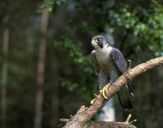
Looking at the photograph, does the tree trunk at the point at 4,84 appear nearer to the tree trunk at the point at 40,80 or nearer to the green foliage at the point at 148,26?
the tree trunk at the point at 40,80

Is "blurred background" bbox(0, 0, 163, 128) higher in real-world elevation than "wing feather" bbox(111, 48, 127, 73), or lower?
higher

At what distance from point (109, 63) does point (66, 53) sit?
218 inches

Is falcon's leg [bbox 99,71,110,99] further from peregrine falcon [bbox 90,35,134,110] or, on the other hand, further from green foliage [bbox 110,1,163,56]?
green foliage [bbox 110,1,163,56]

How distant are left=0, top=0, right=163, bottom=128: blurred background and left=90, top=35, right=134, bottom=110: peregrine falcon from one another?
197 centimetres

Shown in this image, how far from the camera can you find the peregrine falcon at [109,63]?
5.68 meters

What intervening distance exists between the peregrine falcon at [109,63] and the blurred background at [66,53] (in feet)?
6.46

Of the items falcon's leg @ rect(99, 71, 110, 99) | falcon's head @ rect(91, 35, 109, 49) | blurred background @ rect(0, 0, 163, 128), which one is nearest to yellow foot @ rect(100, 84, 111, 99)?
falcon's leg @ rect(99, 71, 110, 99)

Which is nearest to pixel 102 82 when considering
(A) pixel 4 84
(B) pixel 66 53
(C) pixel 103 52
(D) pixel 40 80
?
(C) pixel 103 52

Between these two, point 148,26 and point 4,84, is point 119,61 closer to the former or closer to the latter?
point 148,26

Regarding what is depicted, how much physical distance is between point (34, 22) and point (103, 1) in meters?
9.29

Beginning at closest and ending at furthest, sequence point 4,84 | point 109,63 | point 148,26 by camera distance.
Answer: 1. point 109,63
2. point 148,26
3. point 4,84

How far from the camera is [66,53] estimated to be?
37.0ft

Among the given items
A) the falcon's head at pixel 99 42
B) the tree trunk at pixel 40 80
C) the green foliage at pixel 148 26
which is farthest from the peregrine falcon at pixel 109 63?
the tree trunk at pixel 40 80

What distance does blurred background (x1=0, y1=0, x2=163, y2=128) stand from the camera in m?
8.45
